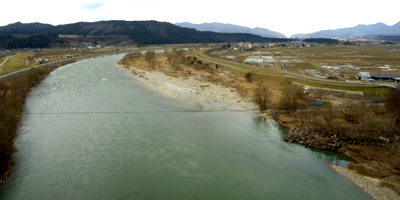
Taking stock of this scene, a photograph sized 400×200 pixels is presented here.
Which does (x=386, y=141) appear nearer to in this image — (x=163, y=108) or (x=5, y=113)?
(x=163, y=108)

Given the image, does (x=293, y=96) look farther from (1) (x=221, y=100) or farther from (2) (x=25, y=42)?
(2) (x=25, y=42)

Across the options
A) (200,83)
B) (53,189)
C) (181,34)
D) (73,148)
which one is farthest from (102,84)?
(181,34)

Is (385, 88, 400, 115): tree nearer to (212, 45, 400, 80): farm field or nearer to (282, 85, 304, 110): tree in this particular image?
(282, 85, 304, 110): tree

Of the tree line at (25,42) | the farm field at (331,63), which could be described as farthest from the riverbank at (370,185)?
the tree line at (25,42)

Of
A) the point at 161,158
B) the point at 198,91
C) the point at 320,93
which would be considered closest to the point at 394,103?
the point at 320,93

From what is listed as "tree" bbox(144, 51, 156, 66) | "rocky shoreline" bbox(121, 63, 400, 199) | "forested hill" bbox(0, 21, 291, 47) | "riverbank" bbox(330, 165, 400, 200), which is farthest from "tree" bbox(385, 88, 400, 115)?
"forested hill" bbox(0, 21, 291, 47)

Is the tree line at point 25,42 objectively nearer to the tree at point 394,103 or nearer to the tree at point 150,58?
the tree at point 150,58
